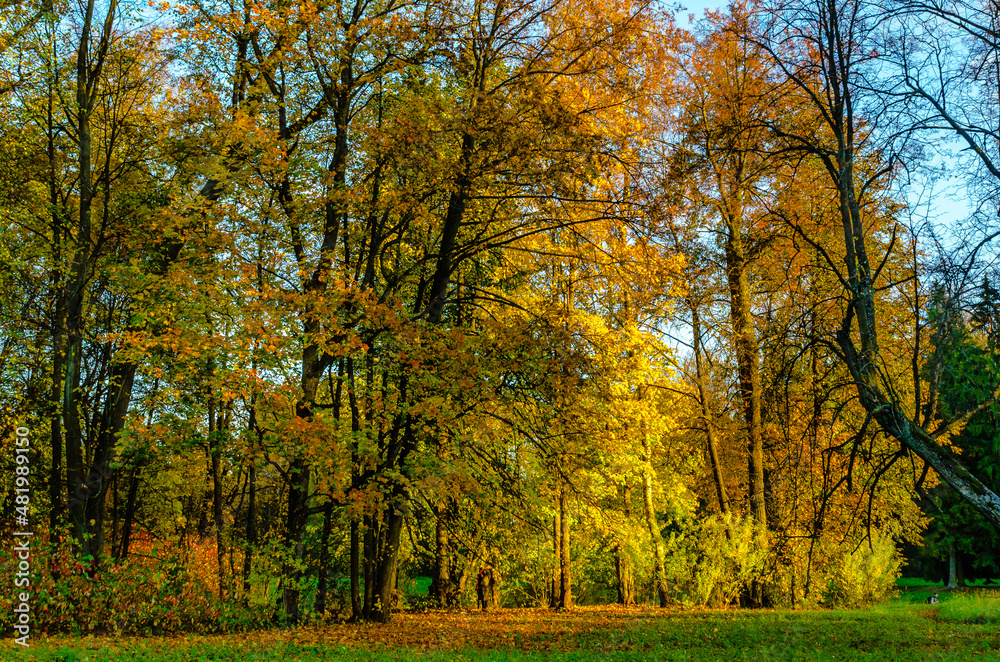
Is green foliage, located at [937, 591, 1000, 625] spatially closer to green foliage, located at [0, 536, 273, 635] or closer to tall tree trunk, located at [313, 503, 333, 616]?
tall tree trunk, located at [313, 503, 333, 616]

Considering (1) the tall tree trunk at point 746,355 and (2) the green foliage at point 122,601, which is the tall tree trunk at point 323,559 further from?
(1) the tall tree trunk at point 746,355

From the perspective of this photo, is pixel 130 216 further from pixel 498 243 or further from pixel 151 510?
pixel 151 510

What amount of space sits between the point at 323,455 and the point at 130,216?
7.56m

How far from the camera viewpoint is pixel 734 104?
389 inches

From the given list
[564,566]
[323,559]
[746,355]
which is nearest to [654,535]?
[564,566]

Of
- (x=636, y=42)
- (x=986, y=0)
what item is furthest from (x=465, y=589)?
(x=986, y=0)

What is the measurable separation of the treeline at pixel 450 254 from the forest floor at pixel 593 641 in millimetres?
1242

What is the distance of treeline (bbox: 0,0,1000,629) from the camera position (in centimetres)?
836

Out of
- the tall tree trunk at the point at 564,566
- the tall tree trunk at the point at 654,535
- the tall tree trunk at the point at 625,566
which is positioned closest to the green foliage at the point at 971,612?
the tall tree trunk at the point at 654,535

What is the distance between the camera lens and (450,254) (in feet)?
40.3

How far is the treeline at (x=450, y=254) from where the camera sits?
836 centimetres

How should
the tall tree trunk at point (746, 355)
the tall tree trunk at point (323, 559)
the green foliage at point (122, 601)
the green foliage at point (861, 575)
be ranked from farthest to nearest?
the green foliage at point (861, 575), the tall tree trunk at point (746, 355), the tall tree trunk at point (323, 559), the green foliage at point (122, 601)

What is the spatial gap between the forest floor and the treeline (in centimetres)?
124

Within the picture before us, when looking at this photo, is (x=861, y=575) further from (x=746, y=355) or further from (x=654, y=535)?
(x=746, y=355)
